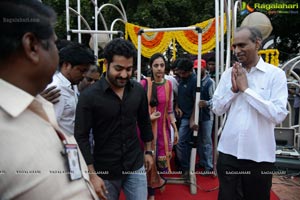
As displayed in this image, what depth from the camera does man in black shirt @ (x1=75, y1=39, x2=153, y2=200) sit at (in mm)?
1926

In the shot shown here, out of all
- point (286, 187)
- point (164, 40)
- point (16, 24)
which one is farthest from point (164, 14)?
point (16, 24)

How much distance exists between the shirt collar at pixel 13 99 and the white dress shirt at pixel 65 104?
4.40ft

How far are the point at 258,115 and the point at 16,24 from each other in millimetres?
1816

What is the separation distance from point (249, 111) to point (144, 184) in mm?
945

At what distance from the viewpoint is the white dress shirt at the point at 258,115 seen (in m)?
2.06

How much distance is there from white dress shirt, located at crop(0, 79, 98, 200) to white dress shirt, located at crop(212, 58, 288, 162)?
1.61m

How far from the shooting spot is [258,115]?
2.14 metres

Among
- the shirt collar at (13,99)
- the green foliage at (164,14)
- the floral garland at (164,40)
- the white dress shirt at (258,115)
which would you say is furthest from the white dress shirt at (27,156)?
the green foliage at (164,14)

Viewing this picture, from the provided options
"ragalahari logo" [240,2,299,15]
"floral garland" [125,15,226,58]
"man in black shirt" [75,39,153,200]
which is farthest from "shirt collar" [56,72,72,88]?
"ragalahari logo" [240,2,299,15]

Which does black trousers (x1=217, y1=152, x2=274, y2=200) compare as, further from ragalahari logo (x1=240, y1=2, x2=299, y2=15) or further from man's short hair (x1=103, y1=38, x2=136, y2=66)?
ragalahari logo (x1=240, y1=2, x2=299, y2=15)

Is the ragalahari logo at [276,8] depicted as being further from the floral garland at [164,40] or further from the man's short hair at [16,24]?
the man's short hair at [16,24]

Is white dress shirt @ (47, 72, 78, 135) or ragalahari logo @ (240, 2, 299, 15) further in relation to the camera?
ragalahari logo @ (240, 2, 299, 15)

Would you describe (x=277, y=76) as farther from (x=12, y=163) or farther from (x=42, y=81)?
(x=12, y=163)

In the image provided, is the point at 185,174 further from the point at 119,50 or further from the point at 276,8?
the point at 276,8
